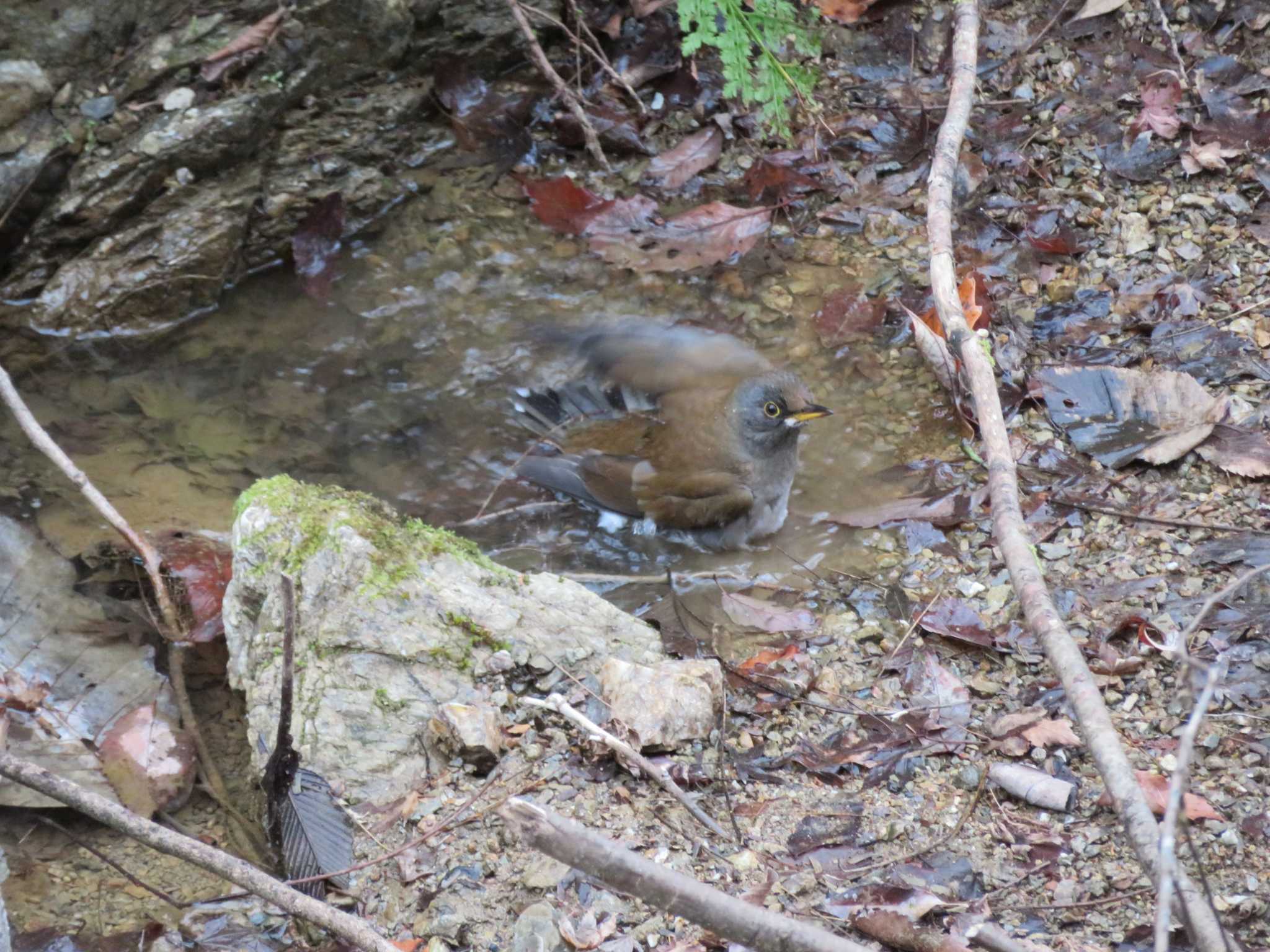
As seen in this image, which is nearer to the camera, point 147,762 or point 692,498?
point 147,762

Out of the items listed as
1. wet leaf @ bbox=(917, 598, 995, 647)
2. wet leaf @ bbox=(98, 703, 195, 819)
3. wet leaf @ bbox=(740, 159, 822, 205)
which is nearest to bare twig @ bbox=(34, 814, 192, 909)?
wet leaf @ bbox=(98, 703, 195, 819)

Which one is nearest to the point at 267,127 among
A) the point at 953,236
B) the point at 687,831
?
the point at 953,236

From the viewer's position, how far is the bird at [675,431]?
19.8 ft

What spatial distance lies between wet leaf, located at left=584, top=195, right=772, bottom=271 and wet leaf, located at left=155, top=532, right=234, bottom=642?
10.2 ft

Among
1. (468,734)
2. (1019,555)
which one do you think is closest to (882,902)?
(1019,555)

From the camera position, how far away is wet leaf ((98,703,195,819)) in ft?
14.4

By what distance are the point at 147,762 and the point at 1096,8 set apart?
7105mm

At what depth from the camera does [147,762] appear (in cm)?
447

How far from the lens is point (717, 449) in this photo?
6273 millimetres

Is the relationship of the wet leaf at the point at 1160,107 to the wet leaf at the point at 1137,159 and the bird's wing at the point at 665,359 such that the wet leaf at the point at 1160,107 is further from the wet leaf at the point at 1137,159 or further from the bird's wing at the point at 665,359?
the bird's wing at the point at 665,359

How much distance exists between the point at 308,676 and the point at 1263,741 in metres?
3.26

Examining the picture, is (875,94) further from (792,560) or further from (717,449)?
(792,560)

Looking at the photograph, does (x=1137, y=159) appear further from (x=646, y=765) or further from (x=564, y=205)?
(x=646, y=765)

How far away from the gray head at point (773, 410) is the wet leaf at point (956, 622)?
140cm
